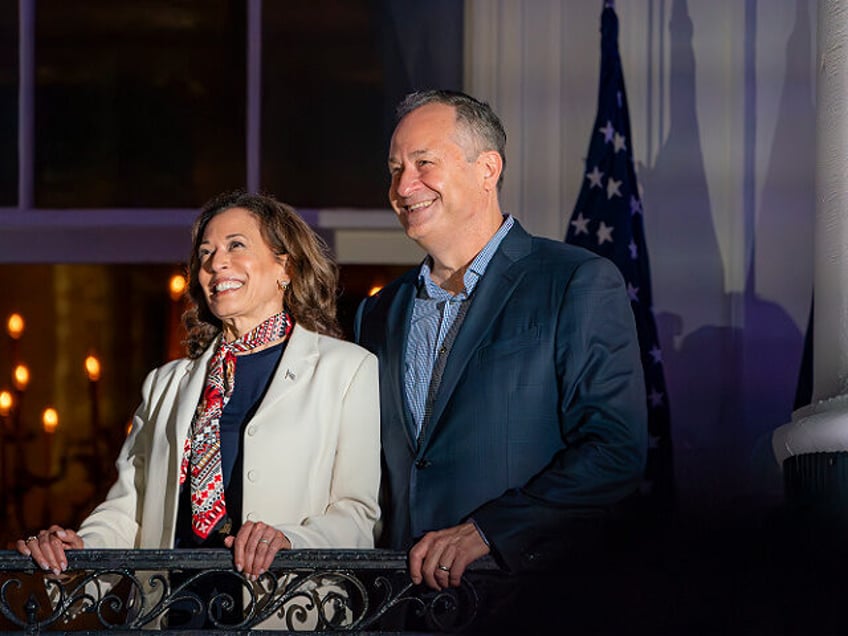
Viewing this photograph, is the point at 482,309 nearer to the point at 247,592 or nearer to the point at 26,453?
the point at 247,592

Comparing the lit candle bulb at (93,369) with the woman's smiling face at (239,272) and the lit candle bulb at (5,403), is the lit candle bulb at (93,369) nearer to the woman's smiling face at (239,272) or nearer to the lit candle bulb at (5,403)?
the lit candle bulb at (5,403)

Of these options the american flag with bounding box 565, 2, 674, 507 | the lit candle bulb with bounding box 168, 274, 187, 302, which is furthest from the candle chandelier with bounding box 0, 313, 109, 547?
the american flag with bounding box 565, 2, 674, 507

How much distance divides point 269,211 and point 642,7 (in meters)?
2.37

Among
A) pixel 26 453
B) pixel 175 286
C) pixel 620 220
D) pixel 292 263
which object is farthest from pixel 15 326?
pixel 292 263

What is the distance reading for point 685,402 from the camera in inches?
199

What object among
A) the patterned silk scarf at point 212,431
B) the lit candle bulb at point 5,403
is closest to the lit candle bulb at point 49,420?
the lit candle bulb at point 5,403

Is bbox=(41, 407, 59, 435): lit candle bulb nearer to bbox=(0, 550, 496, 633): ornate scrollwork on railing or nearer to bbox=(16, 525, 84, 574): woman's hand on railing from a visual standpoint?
bbox=(0, 550, 496, 633): ornate scrollwork on railing

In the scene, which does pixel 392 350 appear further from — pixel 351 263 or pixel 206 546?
pixel 351 263

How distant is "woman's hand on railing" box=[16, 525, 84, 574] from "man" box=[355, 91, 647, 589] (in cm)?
67

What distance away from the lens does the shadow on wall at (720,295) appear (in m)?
5.04

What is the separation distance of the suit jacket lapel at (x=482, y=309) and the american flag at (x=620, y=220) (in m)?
1.71

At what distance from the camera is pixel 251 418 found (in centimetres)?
309

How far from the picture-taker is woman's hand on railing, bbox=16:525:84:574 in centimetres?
286

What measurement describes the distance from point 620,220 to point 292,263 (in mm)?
1854
